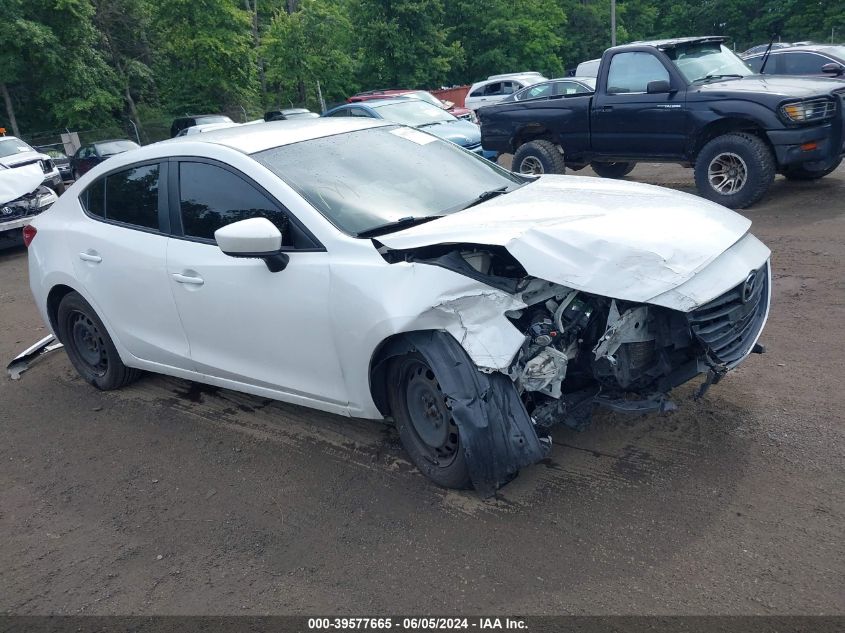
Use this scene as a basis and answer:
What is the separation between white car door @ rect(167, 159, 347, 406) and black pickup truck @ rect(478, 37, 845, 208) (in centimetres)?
651

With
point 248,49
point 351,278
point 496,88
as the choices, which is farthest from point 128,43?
point 351,278

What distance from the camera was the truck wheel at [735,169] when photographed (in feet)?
27.1

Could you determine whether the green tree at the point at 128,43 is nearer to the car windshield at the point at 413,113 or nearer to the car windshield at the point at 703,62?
the car windshield at the point at 413,113

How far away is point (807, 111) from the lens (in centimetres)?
802

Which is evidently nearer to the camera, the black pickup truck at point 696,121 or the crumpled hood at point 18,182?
the black pickup truck at point 696,121

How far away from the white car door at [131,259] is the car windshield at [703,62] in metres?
7.02

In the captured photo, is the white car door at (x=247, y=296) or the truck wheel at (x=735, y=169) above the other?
the white car door at (x=247, y=296)

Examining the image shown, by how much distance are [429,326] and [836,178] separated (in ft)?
29.8

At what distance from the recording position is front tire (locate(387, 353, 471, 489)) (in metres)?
3.42

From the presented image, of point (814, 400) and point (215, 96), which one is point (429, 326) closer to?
point (814, 400)

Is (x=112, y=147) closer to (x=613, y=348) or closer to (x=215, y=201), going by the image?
(x=215, y=201)

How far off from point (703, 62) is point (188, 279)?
305 inches

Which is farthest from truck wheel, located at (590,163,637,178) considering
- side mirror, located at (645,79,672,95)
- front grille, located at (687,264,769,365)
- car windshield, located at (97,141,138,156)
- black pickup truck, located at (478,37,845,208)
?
car windshield, located at (97,141,138,156)

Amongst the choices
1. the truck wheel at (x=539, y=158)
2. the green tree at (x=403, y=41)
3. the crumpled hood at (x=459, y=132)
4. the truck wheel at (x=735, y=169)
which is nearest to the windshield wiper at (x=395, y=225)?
the truck wheel at (x=735, y=169)
